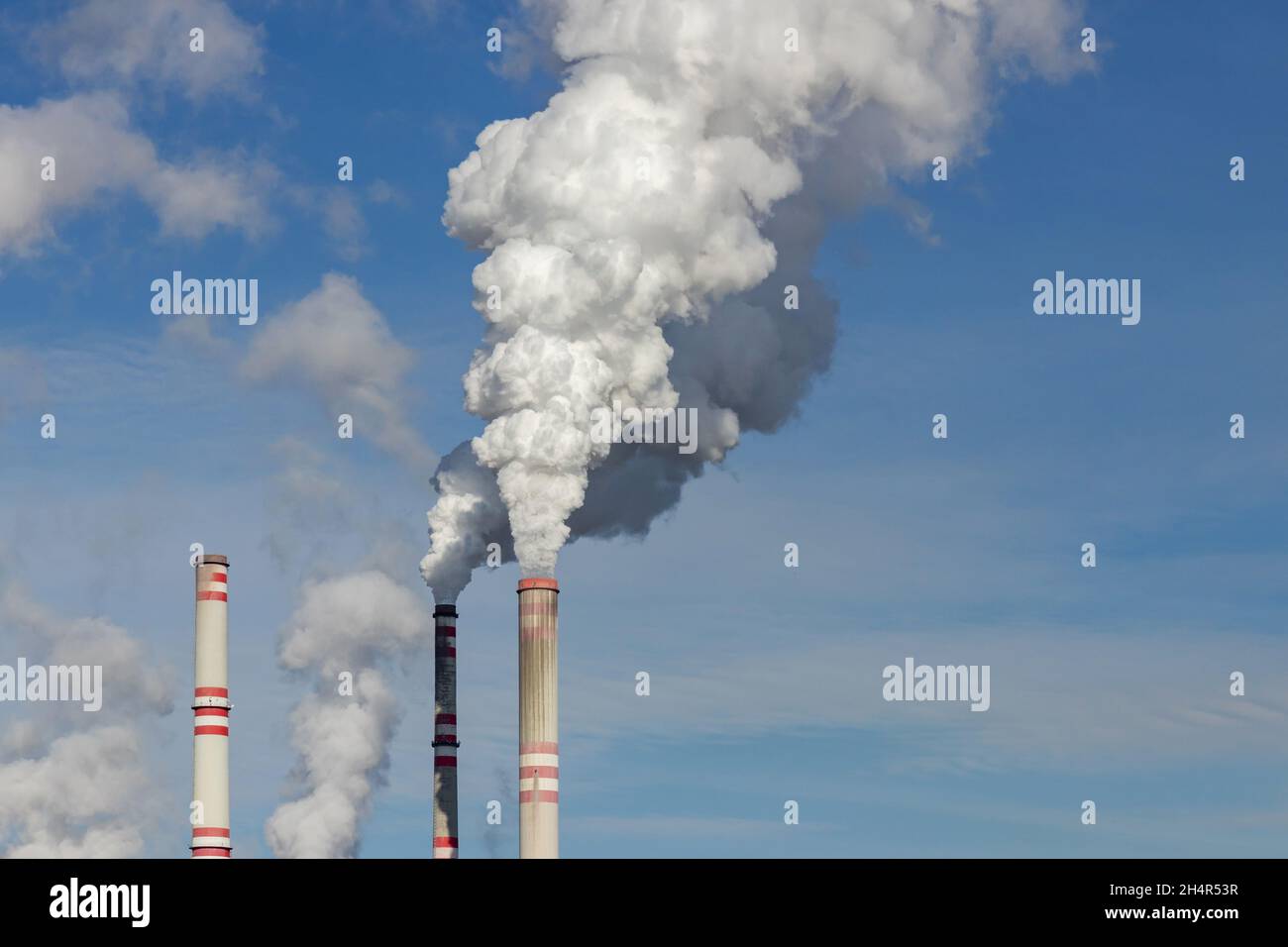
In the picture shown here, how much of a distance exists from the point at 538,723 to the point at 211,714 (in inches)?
653

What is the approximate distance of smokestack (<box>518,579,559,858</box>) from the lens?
81000mm

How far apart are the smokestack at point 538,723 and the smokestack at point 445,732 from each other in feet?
44.2

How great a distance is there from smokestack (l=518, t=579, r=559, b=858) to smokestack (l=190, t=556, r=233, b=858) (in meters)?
15.0

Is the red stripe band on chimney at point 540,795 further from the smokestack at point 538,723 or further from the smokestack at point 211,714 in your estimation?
the smokestack at point 211,714

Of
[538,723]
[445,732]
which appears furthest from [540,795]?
[445,732]

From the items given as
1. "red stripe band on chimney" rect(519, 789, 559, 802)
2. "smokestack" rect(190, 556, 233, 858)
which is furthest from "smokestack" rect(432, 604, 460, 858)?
"red stripe band on chimney" rect(519, 789, 559, 802)

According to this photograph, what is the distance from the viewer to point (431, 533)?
9425cm

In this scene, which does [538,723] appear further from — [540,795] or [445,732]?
[445,732]

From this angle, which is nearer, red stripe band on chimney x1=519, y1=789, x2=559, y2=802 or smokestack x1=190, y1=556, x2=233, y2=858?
red stripe band on chimney x1=519, y1=789, x2=559, y2=802

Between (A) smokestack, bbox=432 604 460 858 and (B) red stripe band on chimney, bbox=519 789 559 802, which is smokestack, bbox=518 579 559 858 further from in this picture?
(A) smokestack, bbox=432 604 460 858

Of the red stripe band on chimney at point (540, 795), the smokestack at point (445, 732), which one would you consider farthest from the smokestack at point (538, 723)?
the smokestack at point (445, 732)

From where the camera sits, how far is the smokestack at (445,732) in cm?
9519
